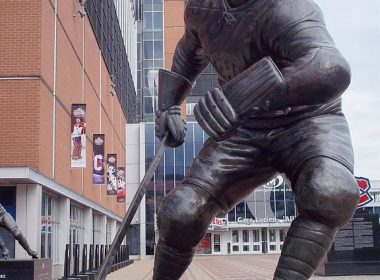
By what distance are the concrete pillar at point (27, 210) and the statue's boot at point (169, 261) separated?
15967 mm

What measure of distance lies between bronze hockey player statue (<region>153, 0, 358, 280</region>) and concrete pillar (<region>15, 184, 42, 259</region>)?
15876 millimetres

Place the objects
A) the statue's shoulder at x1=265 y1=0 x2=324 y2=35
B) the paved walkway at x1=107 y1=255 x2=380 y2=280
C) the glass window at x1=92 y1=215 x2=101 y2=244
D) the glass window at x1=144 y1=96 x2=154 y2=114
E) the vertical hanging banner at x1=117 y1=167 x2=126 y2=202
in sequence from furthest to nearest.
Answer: the glass window at x1=144 y1=96 x2=154 y2=114 → the vertical hanging banner at x1=117 y1=167 x2=126 y2=202 → the glass window at x1=92 y1=215 x2=101 y2=244 → the paved walkway at x1=107 y1=255 x2=380 y2=280 → the statue's shoulder at x1=265 y1=0 x2=324 y2=35

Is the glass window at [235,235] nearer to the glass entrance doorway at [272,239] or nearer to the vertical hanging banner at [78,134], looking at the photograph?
the glass entrance doorway at [272,239]

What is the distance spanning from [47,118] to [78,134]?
344 centimetres

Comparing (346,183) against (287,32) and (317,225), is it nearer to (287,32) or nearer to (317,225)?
(317,225)

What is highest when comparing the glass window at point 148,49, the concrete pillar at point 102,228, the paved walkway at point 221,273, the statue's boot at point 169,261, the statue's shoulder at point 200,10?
the glass window at point 148,49

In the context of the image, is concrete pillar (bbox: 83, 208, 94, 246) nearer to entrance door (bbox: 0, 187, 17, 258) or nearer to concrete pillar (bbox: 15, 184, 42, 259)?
entrance door (bbox: 0, 187, 17, 258)

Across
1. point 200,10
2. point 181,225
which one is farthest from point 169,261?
point 200,10

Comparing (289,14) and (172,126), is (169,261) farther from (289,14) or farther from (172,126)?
(289,14)

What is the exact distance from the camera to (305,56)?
2373 mm

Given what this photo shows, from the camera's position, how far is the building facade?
703 inches

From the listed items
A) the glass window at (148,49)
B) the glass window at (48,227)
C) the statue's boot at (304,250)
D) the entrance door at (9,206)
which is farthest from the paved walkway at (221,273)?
the glass window at (148,49)

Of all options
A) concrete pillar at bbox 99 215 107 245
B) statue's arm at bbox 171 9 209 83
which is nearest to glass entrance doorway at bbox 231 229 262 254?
concrete pillar at bbox 99 215 107 245

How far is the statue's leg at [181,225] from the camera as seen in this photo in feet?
8.52
